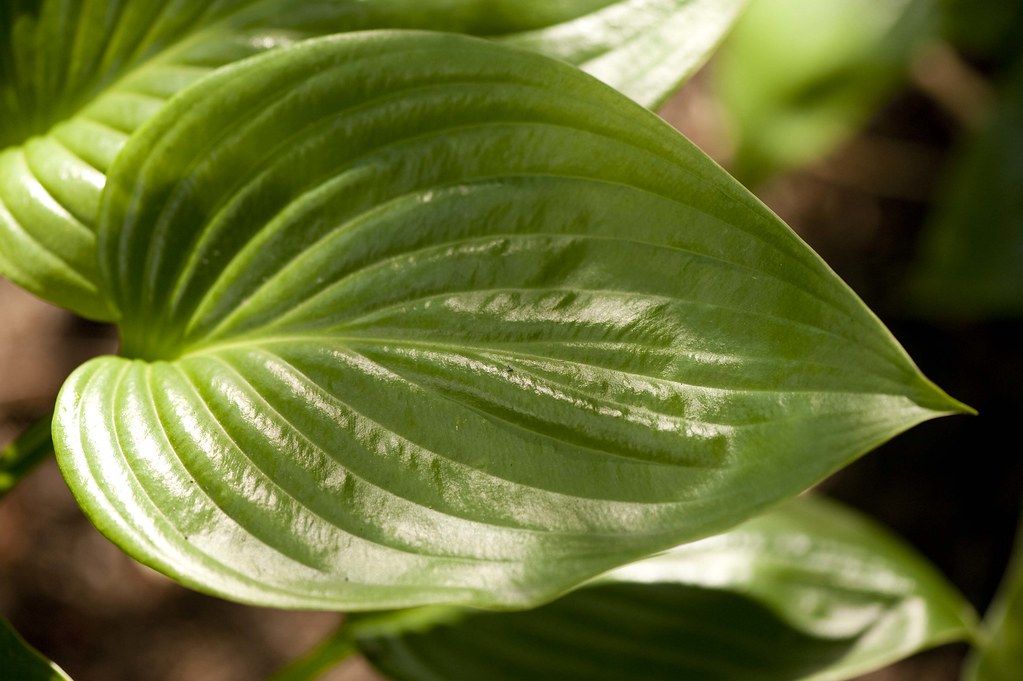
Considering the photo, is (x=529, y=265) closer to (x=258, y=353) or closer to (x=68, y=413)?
(x=258, y=353)

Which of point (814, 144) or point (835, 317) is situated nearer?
point (835, 317)

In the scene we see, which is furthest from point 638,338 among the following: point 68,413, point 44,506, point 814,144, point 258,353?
point 44,506

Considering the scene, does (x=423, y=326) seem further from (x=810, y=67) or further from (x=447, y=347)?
(x=810, y=67)

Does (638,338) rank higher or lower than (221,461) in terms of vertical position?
higher

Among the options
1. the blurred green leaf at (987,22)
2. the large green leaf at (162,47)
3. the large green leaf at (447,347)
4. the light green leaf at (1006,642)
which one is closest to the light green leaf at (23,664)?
the large green leaf at (447,347)

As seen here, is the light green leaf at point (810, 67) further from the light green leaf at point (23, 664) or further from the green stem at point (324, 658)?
the light green leaf at point (23, 664)

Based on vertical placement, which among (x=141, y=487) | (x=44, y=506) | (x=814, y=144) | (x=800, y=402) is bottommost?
(x=44, y=506)
